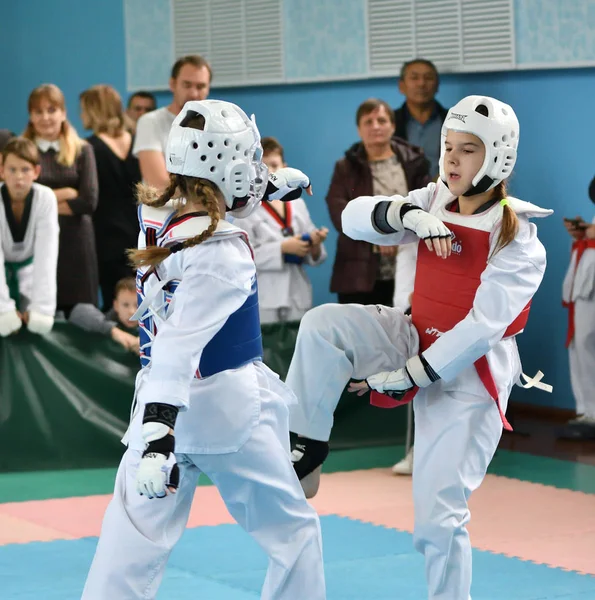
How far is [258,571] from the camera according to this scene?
568cm

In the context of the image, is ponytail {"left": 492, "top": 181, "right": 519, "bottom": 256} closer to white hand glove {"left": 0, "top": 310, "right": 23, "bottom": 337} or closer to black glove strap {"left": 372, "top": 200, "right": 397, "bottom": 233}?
black glove strap {"left": 372, "top": 200, "right": 397, "bottom": 233}

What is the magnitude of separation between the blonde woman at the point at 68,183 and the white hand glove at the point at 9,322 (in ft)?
2.34

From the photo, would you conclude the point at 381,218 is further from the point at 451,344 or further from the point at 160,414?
the point at 160,414

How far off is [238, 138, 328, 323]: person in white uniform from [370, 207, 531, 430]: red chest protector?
392 cm

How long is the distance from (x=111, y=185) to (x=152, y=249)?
17.4 feet

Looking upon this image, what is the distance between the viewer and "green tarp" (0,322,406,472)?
7.77 m

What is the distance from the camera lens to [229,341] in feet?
12.1

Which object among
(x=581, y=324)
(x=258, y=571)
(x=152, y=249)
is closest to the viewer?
(x=152, y=249)

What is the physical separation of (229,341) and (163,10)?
9504 millimetres

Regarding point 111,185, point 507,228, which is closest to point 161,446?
point 507,228

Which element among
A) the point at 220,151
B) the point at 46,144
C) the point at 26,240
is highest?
the point at 46,144

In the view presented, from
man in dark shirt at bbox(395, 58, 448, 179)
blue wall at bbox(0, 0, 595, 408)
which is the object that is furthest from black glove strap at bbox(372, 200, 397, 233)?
blue wall at bbox(0, 0, 595, 408)

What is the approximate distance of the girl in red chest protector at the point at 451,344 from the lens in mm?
4123

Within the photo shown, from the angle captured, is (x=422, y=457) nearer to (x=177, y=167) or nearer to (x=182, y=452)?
(x=182, y=452)
